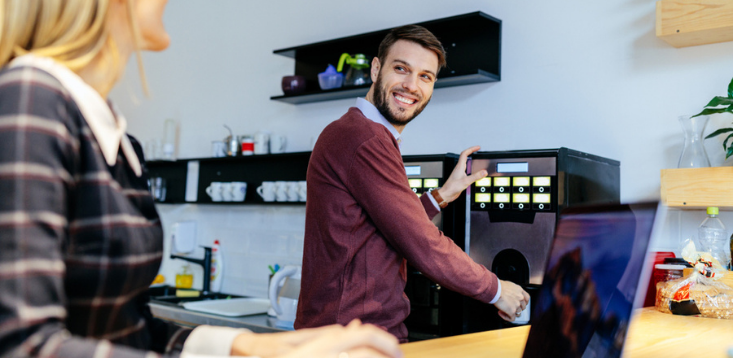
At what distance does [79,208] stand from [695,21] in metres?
2.06

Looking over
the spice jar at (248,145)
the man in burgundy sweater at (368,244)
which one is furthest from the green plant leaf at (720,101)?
the spice jar at (248,145)

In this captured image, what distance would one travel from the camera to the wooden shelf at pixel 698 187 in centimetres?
195

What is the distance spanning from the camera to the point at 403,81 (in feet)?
6.57

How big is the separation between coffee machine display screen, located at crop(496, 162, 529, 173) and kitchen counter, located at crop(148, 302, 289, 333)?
1229 mm

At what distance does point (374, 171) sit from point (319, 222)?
213 millimetres

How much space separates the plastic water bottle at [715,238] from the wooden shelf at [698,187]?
2.3 inches

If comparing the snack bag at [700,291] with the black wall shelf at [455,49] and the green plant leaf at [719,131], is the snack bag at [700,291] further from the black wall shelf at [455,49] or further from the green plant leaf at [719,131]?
the black wall shelf at [455,49]

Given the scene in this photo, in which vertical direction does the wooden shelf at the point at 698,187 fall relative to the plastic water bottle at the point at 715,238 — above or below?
above

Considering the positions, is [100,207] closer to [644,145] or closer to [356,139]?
[356,139]

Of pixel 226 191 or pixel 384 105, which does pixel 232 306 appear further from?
pixel 384 105

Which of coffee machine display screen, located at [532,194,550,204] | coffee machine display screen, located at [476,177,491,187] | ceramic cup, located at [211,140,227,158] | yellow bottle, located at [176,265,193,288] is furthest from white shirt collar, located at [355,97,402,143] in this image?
yellow bottle, located at [176,265,193,288]

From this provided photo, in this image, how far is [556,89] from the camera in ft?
8.55

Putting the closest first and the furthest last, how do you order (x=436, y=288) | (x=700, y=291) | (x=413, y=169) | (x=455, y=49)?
(x=700, y=291) < (x=436, y=288) < (x=413, y=169) < (x=455, y=49)

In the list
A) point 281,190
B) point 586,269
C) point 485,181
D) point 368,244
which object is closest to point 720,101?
point 485,181
